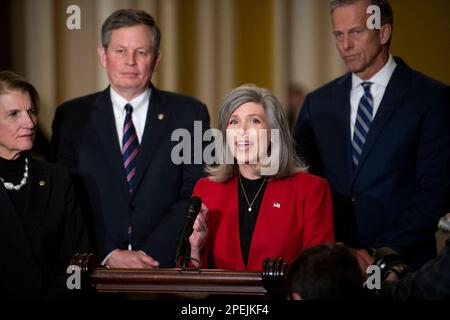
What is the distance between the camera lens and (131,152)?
382 centimetres

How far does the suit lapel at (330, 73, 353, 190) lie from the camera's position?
381 centimetres

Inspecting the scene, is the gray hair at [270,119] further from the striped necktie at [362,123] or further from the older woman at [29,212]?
the older woman at [29,212]

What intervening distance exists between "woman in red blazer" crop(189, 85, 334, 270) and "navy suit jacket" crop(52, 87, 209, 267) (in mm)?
359

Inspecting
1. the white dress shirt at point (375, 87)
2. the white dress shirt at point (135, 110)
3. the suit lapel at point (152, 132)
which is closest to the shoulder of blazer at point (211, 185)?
the suit lapel at point (152, 132)

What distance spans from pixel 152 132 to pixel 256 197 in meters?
0.70

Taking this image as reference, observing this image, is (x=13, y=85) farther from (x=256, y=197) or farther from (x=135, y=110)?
(x=256, y=197)

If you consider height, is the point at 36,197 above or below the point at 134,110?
below

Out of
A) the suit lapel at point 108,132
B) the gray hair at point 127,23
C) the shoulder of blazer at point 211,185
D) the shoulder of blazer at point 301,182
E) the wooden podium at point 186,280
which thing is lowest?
the wooden podium at point 186,280

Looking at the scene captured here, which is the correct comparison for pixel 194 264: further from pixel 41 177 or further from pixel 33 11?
pixel 33 11

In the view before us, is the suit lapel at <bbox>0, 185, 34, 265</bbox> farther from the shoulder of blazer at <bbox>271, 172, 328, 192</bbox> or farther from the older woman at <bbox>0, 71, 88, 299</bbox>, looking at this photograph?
the shoulder of blazer at <bbox>271, 172, 328, 192</bbox>

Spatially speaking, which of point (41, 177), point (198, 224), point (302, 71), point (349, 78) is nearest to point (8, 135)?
point (41, 177)

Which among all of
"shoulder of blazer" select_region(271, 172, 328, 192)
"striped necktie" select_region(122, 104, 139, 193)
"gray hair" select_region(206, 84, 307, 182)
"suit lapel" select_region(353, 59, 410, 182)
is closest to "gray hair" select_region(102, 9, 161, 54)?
"striped necktie" select_region(122, 104, 139, 193)

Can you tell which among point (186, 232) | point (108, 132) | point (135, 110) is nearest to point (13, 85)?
point (108, 132)

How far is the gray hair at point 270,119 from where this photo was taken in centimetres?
340
